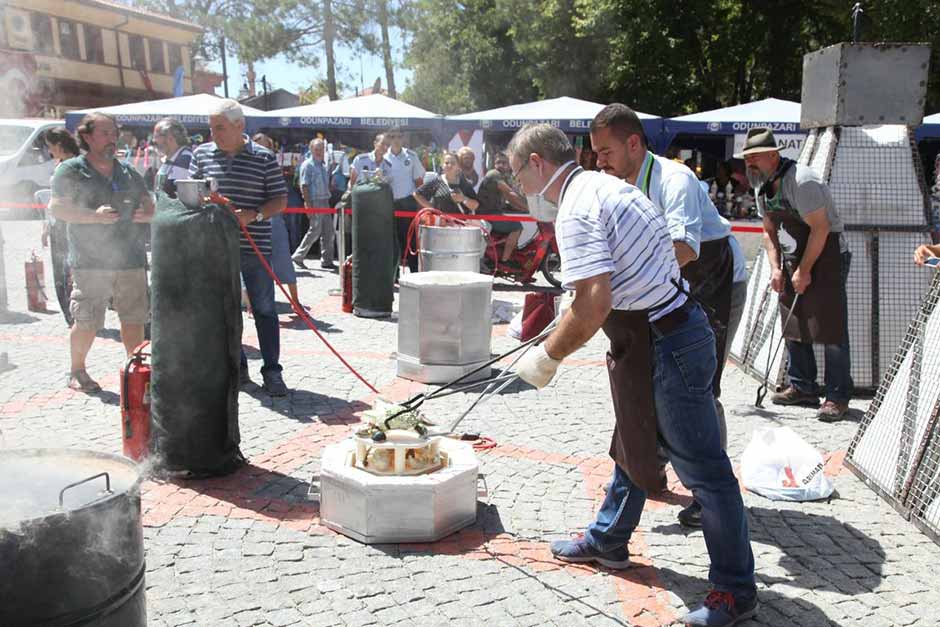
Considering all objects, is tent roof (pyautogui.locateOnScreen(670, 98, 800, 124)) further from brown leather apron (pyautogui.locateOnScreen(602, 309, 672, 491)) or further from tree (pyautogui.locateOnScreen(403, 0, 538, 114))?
brown leather apron (pyautogui.locateOnScreen(602, 309, 672, 491))

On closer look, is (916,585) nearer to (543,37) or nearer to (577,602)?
(577,602)

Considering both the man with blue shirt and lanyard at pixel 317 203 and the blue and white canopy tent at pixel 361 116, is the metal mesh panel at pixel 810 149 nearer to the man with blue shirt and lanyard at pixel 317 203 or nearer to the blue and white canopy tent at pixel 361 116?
the man with blue shirt and lanyard at pixel 317 203

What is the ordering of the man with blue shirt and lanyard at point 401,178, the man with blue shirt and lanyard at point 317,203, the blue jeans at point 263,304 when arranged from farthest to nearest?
the man with blue shirt and lanyard at point 317,203, the man with blue shirt and lanyard at point 401,178, the blue jeans at point 263,304

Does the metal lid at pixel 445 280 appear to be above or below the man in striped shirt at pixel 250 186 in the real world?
below

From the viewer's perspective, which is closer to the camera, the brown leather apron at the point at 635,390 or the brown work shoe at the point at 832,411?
the brown leather apron at the point at 635,390

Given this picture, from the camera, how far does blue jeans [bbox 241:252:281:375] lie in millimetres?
6078

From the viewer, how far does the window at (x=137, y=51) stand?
9.45 m

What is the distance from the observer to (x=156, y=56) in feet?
49.3

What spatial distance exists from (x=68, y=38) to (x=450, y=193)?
219 inches

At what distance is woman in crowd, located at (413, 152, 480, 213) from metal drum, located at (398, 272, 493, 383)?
453cm

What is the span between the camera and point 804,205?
18.4 feet

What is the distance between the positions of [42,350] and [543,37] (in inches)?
951

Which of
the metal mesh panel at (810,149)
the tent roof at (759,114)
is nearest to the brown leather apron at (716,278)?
the metal mesh panel at (810,149)

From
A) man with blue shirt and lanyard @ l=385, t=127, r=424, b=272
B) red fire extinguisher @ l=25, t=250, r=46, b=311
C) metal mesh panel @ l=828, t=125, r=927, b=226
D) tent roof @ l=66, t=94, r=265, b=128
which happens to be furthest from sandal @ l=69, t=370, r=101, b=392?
tent roof @ l=66, t=94, r=265, b=128
